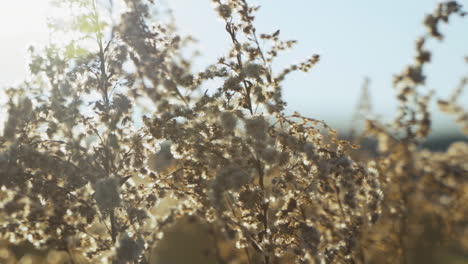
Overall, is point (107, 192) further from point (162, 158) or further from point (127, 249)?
point (162, 158)

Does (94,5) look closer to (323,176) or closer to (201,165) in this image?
(201,165)

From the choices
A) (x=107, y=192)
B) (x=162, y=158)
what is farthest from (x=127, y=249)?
(x=162, y=158)

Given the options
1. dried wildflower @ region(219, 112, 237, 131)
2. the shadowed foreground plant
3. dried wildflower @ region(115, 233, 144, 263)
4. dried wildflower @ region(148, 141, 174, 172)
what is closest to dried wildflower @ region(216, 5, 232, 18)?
the shadowed foreground plant

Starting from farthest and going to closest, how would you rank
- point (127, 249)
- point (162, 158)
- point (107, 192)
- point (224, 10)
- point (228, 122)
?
point (162, 158) → point (224, 10) → point (107, 192) → point (228, 122) → point (127, 249)

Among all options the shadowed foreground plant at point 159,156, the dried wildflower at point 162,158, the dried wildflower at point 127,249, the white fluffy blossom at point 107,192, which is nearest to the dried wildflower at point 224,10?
the shadowed foreground plant at point 159,156

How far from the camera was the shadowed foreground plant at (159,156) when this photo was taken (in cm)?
679

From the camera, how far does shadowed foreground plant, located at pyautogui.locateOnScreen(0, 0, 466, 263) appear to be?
6785mm

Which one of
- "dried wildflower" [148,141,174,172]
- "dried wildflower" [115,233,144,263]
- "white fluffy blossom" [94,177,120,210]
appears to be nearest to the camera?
"dried wildflower" [115,233,144,263]

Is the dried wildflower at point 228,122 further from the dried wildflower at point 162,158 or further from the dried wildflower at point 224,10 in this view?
the dried wildflower at point 224,10

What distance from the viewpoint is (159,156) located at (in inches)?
365

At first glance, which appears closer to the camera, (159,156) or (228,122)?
(228,122)

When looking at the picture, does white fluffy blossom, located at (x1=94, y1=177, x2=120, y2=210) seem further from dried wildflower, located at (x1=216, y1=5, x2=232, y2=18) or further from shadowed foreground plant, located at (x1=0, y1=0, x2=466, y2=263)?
dried wildflower, located at (x1=216, y1=5, x2=232, y2=18)

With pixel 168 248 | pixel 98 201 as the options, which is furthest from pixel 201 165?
pixel 168 248

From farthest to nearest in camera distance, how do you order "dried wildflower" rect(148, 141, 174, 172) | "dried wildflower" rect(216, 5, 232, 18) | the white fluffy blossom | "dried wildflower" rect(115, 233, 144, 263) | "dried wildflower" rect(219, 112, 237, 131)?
"dried wildflower" rect(148, 141, 174, 172) < "dried wildflower" rect(216, 5, 232, 18) < the white fluffy blossom < "dried wildflower" rect(219, 112, 237, 131) < "dried wildflower" rect(115, 233, 144, 263)
